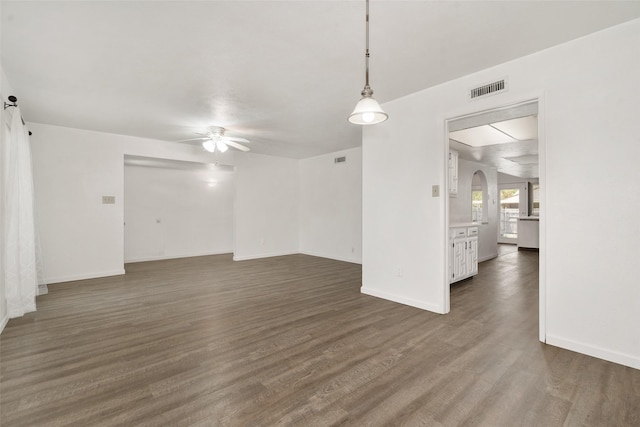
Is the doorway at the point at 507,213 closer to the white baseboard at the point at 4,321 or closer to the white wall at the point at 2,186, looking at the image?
the white wall at the point at 2,186

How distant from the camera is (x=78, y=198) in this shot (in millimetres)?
5148

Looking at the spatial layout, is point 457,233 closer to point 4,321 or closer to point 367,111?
point 367,111

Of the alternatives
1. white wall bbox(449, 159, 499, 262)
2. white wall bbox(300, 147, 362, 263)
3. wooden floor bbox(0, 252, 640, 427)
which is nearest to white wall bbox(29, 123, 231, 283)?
wooden floor bbox(0, 252, 640, 427)

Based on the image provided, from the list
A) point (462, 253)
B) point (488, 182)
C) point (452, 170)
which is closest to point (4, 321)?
point (462, 253)

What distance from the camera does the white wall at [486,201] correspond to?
248 inches

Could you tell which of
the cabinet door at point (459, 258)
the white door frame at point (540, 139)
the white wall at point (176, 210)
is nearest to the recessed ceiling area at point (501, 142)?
the white door frame at point (540, 139)

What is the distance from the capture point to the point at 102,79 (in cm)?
317

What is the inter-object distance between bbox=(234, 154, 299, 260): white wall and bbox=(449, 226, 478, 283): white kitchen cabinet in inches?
184

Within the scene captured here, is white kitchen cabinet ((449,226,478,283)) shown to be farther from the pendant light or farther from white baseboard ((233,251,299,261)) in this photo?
white baseboard ((233,251,299,261))

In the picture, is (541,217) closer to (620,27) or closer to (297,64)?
(620,27)

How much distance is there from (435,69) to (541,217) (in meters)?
1.84

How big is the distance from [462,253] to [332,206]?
11.3 feet

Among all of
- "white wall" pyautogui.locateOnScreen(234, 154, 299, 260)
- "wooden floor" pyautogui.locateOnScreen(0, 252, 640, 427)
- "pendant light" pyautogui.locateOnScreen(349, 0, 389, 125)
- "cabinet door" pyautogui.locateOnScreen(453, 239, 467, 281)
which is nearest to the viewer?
"wooden floor" pyautogui.locateOnScreen(0, 252, 640, 427)

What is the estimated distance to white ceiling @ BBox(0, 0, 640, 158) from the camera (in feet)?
6.82
